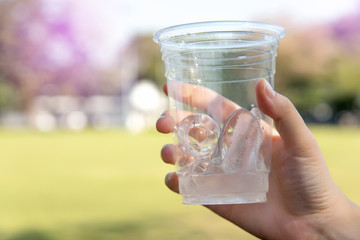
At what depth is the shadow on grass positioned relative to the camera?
405 cm

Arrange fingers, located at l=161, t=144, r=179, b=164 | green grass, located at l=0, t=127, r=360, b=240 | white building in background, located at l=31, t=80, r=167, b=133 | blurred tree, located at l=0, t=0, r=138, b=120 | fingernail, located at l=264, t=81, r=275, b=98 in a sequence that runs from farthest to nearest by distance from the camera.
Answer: white building in background, located at l=31, t=80, r=167, b=133 < blurred tree, located at l=0, t=0, r=138, b=120 < green grass, located at l=0, t=127, r=360, b=240 < fingers, located at l=161, t=144, r=179, b=164 < fingernail, located at l=264, t=81, r=275, b=98

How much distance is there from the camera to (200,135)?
5.32 ft

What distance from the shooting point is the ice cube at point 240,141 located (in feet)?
5.15

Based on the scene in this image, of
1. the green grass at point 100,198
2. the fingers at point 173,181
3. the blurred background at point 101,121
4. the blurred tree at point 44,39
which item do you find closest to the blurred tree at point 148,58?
the blurred background at point 101,121

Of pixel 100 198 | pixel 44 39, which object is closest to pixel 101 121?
pixel 44 39

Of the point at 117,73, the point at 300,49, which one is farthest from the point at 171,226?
the point at 117,73

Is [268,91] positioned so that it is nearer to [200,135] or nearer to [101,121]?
[200,135]

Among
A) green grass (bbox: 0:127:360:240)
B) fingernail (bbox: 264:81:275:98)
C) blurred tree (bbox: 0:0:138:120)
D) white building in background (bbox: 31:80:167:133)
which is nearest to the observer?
A: fingernail (bbox: 264:81:275:98)

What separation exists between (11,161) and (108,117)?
793 inches

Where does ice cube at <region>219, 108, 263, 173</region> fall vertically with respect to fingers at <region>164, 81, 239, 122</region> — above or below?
below

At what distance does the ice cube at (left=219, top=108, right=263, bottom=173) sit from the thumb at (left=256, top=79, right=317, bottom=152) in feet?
0.20

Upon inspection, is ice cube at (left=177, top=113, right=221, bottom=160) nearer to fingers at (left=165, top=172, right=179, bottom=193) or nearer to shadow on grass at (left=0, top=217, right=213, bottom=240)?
fingers at (left=165, top=172, right=179, bottom=193)

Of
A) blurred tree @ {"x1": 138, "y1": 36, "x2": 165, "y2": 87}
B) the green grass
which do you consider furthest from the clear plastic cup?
blurred tree @ {"x1": 138, "y1": 36, "x2": 165, "y2": 87}

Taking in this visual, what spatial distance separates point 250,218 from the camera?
1.93 metres
